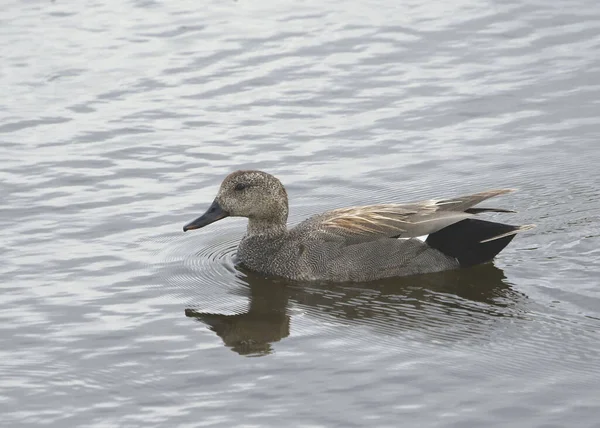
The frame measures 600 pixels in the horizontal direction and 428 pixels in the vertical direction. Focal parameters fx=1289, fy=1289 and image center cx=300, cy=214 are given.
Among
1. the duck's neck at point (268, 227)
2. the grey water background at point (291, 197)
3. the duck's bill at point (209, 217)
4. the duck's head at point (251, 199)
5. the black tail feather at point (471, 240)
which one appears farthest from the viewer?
the duck's neck at point (268, 227)

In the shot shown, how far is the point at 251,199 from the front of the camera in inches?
468

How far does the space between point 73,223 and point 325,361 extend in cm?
385

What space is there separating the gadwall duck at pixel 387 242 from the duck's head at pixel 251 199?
14 centimetres

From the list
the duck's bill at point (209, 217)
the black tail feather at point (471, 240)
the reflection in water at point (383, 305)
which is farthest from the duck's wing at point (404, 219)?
the duck's bill at point (209, 217)

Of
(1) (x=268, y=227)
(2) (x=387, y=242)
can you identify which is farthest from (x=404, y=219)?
(1) (x=268, y=227)

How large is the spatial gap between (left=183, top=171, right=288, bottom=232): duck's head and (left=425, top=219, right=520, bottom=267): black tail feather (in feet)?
4.76

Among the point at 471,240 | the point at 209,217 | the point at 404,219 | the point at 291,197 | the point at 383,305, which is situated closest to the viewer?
the point at 383,305

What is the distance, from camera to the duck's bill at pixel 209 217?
460 inches

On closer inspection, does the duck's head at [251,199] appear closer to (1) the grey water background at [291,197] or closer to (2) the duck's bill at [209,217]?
(2) the duck's bill at [209,217]

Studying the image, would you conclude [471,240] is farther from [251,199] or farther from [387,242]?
[251,199]

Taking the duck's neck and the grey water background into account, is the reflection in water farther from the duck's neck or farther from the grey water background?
the duck's neck

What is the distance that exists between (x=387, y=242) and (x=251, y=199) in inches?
53.9

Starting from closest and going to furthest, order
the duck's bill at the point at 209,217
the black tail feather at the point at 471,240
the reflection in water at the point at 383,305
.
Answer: the reflection in water at the point at 383,305
the black tail feather at the point at 471,240
the duck's bill at the point at 209,217

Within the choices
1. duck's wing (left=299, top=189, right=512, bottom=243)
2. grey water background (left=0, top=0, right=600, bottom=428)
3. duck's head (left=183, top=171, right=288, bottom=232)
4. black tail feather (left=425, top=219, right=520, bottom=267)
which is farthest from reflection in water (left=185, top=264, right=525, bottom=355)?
duck's head (left=183, top=171, right=288, bottom=232)
